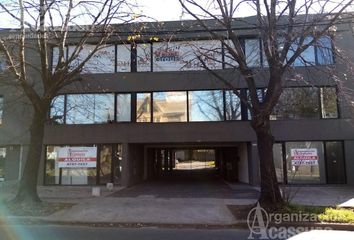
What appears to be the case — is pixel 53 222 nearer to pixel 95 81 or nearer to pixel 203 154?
pixel 95 81

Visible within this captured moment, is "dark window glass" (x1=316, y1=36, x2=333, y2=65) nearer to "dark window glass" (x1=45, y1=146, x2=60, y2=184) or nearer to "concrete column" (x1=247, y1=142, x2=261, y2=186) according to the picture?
"concrete column" (x1=247, y1=142, x2=261, y2=186)

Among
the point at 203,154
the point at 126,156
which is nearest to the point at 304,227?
the point at 126,156

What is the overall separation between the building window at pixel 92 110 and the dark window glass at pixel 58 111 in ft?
1.19

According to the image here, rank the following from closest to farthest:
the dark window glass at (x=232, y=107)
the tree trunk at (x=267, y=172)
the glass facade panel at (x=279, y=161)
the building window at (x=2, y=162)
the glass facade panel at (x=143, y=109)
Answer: the tree trunk at (x=267, y=172)
the glass facade panel at (x=279, y=161)
the dark window glass at (x=232, y=107)
the glass facade panel at (x=143, y=109)
the building window at (x=2, y=162)

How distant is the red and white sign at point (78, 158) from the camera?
72.5 ft

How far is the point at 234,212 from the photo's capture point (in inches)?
508

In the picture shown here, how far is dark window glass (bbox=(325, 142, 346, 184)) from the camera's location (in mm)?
21234

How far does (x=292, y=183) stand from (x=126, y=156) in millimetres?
8894

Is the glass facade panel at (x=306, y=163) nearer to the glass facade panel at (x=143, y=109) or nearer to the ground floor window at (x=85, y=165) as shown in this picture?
the glass facade panel at (x=143, y=109)

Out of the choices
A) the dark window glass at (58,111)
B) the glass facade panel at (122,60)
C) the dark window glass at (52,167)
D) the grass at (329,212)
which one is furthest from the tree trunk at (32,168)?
the grass at (329,212)

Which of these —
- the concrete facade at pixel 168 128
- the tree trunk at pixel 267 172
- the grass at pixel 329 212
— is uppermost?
the concrete facade at pixel 168 128

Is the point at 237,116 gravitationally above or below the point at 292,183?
above

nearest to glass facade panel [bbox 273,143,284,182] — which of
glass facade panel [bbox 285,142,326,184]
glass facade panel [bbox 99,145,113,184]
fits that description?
glass facade panel [bbox 285,142,326,184]

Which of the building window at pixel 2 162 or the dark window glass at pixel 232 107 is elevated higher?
the dark window glass at pixel 232 107
